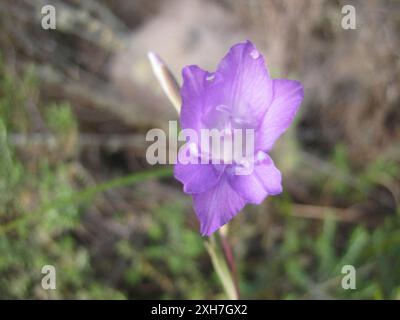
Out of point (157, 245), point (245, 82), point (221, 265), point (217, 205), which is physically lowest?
point (221, 265)

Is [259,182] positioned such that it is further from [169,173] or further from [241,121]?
[169,173]

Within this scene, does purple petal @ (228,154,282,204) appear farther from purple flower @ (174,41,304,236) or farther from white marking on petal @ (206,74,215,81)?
white marking on petal @ (206,74,215,81)

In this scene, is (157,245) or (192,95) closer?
(192,95)

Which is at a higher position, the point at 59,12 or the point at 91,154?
the point at 59,12

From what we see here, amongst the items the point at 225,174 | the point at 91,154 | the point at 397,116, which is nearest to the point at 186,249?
the point at 91,154

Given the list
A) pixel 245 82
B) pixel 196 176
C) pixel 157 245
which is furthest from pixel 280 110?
pixel 157 245

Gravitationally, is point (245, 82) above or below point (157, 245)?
above

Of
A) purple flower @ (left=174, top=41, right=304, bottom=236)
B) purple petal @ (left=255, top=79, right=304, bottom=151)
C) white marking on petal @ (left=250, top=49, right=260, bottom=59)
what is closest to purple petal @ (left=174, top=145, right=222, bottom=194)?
purple flower @ (left=174, top=41, right=304, bottom=236)

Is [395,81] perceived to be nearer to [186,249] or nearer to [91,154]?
[186,249]
